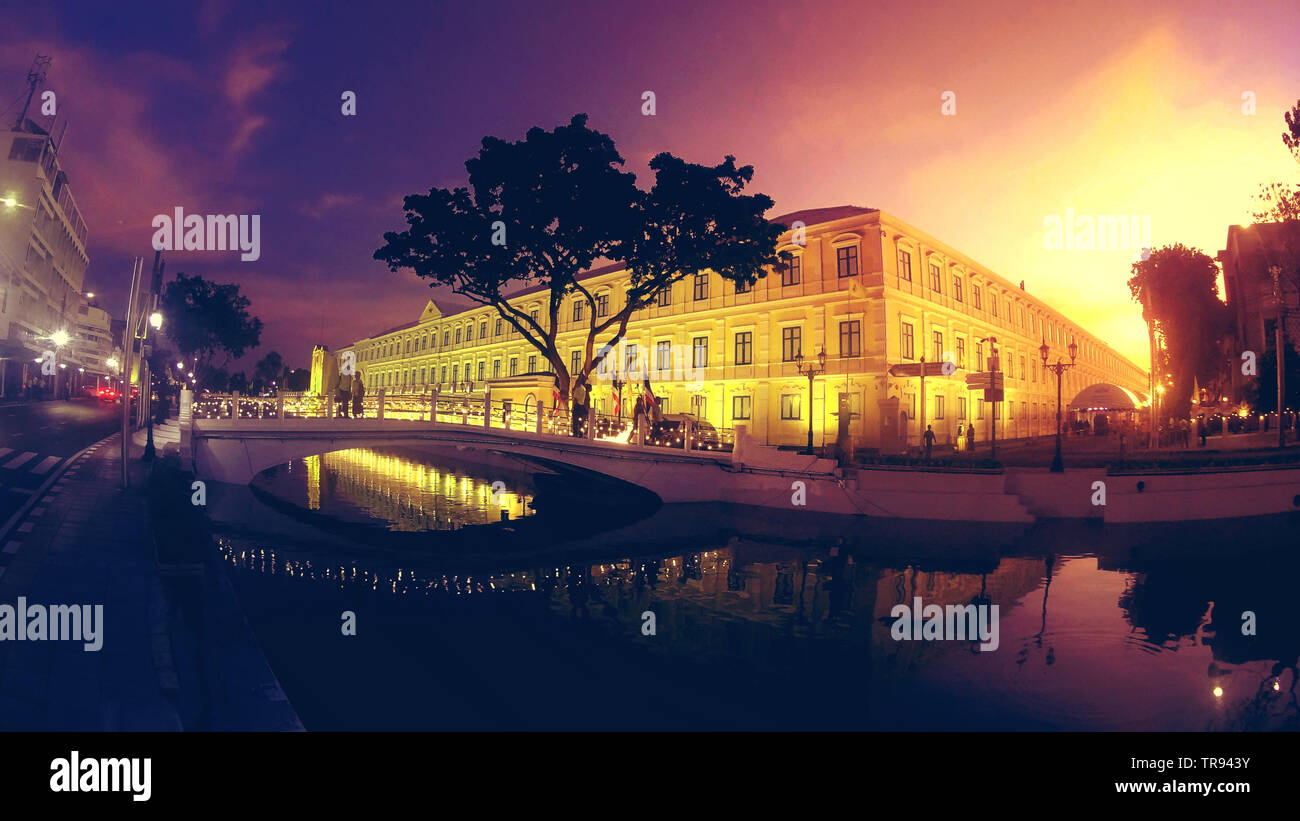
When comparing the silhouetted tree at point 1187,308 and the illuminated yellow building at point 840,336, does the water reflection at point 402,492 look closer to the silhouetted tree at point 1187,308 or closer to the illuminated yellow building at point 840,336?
the illuminated yellow building at point 840,336

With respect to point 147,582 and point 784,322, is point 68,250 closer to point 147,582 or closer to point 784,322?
point 784,322

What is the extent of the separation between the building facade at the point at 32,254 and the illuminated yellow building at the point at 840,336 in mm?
43188

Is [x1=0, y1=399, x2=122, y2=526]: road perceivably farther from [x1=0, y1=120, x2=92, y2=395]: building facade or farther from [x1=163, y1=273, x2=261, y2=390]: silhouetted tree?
[x1=163, y1=273, x2=261, y2=390]: silhouetted tree

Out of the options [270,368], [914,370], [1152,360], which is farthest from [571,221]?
[270,368]

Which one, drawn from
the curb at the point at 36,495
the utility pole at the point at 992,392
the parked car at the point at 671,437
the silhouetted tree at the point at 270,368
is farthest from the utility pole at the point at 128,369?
the silhouetted tree at the point at 270,368

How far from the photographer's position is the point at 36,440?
24.0 metres

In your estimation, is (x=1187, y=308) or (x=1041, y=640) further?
(x=1187, y=308)

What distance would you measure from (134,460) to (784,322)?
32.8 m

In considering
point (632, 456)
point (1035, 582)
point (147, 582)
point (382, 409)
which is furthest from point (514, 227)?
point (1035, 582)

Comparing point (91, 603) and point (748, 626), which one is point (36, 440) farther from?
point (748, 626)

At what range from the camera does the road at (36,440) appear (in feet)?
50.3

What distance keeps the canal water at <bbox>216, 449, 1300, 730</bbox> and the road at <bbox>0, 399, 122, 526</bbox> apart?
4.64 m

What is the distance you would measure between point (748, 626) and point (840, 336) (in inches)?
1129

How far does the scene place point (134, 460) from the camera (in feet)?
80.5
